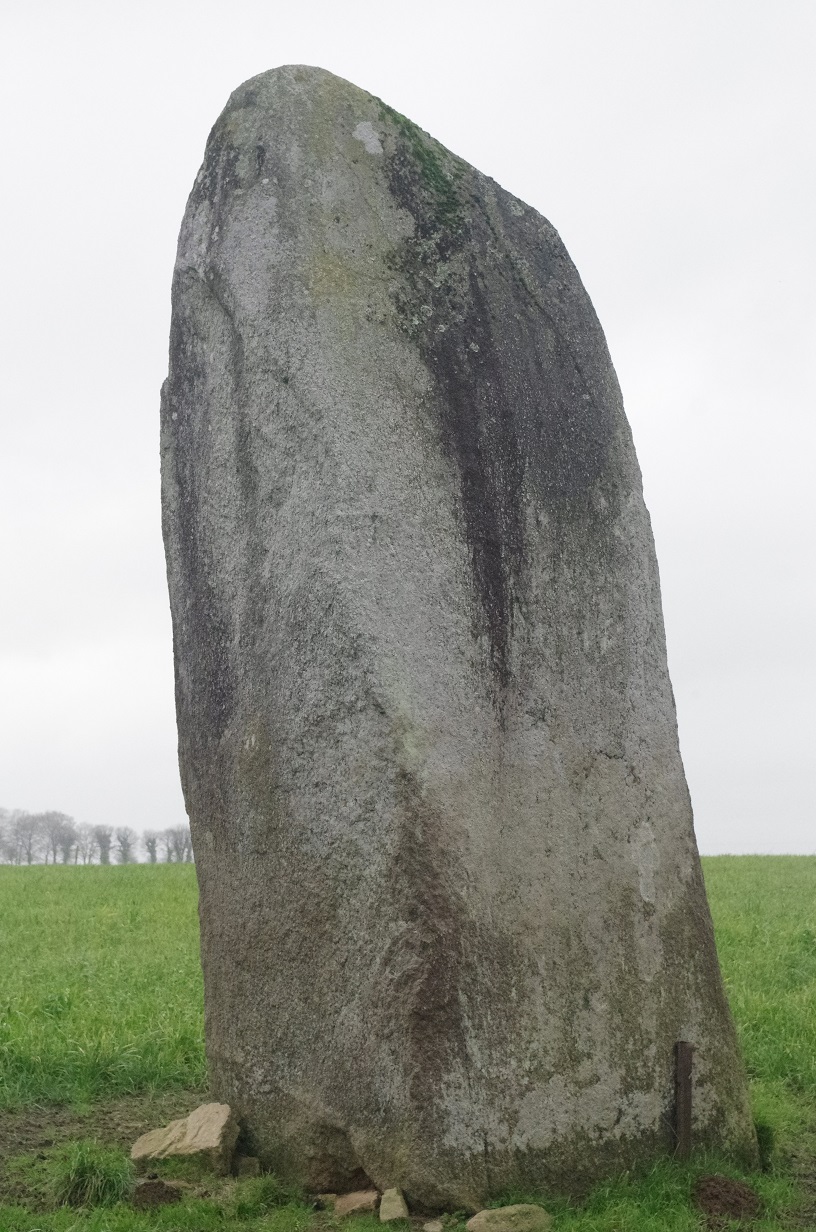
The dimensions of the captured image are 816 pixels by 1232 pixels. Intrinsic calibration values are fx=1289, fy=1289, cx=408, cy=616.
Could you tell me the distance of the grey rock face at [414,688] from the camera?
497 cm

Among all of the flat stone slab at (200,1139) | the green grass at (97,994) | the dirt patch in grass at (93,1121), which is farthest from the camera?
the green grass at (97,994)

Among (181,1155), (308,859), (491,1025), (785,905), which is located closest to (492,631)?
(308,859)

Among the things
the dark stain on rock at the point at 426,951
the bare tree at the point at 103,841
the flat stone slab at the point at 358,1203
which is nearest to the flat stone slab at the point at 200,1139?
the flat stone slab at the point at 358,1203

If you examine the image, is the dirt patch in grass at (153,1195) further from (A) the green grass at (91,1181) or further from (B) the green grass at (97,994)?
(B) the green grass at (97,994)

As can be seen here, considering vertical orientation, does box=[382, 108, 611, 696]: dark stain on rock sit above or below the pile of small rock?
above

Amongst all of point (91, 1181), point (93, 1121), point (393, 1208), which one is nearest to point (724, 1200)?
point (393, 1208)

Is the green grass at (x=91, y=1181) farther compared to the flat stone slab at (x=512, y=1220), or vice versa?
the green grass at (x=91, y=1181)

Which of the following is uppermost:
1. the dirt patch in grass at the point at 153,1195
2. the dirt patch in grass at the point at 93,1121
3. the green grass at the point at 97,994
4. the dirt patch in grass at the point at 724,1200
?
the green grass at the point at 97,994

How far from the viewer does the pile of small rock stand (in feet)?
15.2

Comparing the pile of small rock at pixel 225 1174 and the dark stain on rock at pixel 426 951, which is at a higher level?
the dark stain on rock at pixel 426 951

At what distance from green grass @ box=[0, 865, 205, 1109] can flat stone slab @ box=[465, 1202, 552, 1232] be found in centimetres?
292

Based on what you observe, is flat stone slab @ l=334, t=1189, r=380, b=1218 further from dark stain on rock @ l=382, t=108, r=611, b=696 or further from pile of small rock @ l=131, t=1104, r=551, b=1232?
dark stain on rock @ l=382, t=108, r=611, b=696

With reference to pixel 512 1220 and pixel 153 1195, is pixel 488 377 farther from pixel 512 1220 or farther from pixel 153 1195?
pixel 153 1195

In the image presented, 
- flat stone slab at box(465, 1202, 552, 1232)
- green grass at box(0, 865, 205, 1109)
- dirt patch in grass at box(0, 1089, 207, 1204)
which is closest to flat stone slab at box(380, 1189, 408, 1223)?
flat stone slab at box(465, 1202, 552, 1232)
